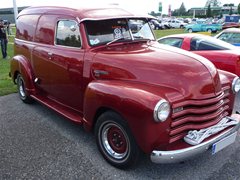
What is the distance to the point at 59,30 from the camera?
4977 mm

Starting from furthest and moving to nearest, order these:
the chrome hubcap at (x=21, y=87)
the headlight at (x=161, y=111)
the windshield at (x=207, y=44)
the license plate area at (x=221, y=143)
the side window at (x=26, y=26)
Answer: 1. the windshield at (x=207, y=44)
2. the chrome hubcap at (x=21, y=87)
3. the side window at (x=26, y=26)
4. the license plate area at (x=221, y=143)
5. the headlight at (x=161, y=111)

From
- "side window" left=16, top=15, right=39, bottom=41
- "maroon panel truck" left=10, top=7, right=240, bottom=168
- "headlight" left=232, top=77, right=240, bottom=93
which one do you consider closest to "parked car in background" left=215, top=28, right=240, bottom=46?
"maroon panel truck" left=10, top=7, right=240, bottom=168

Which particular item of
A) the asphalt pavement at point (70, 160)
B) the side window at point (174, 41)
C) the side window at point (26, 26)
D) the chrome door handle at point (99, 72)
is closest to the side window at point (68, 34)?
the chrome door handle at point (99, 72)

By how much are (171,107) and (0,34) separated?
1188 centimetres

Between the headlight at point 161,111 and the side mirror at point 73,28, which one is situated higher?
the side mirror at point 73,28

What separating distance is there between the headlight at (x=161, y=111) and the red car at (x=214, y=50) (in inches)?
171

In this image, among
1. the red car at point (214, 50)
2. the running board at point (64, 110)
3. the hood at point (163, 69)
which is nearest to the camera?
the hood at point (163, 69)

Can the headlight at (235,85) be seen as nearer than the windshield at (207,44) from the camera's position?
Yes

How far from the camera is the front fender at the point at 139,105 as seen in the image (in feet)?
10.8

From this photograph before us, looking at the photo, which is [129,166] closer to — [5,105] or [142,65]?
[142,65]

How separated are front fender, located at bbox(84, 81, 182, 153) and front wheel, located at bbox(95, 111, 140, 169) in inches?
5.3

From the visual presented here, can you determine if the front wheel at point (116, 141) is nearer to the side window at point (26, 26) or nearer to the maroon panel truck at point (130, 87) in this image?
the maroon panel truck at point (130, 87)

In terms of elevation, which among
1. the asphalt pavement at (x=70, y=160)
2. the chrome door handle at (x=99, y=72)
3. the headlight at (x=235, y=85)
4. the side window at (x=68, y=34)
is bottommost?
the asphalt pavement at (x=70, y=160)

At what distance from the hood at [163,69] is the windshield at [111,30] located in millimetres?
277
